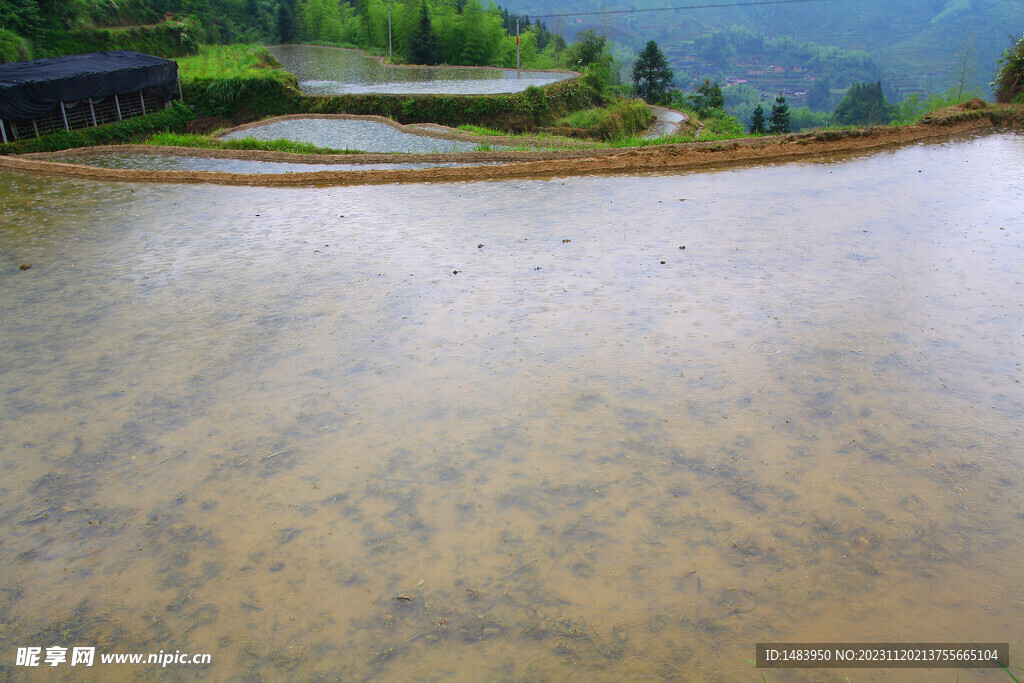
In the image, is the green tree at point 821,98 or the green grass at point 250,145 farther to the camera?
the green tree at point 821,98

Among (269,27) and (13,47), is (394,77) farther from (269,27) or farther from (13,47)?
(269,27)

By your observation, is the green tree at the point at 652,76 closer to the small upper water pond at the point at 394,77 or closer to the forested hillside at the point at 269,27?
the forested hillside at the point at 269,27

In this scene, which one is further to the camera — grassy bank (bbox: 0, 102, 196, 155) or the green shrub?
the green shrub

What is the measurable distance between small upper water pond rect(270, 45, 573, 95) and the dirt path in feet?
38.8

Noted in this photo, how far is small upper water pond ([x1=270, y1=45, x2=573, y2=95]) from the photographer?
23625 millimetres

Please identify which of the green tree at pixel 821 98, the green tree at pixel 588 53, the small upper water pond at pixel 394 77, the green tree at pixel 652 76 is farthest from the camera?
the green tree at pixel 821 98

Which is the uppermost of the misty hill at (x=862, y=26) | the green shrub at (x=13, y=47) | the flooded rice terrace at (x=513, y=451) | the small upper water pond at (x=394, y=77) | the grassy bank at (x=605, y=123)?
the misty hill at (x=862, y=26)

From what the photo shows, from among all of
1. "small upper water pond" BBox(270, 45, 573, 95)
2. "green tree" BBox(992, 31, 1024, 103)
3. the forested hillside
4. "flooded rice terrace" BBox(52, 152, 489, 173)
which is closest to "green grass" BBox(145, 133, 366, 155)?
"flooded rice terrace" BBox(52, 152, 489, 173)

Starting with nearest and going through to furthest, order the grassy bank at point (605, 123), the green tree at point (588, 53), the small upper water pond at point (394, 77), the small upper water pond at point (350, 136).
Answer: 1. the small upper water pond at point (350, 136)
2. the grassy bank at point (605, 123)
3. the small upper water pond at point (394, 77)
4. the green tree at point (588, 53)

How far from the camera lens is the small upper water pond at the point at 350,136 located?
14.8m

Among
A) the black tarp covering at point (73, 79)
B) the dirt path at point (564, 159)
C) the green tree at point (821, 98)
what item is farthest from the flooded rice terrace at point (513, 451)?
the green tree at point (821, 98)

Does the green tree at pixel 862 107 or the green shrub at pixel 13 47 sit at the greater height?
the green shrub at pixel 13 47

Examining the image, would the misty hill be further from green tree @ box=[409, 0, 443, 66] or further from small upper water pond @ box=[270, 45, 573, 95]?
small upper water pond @ box=[270, 45, 573, 95]

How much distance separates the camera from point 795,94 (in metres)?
96.2
